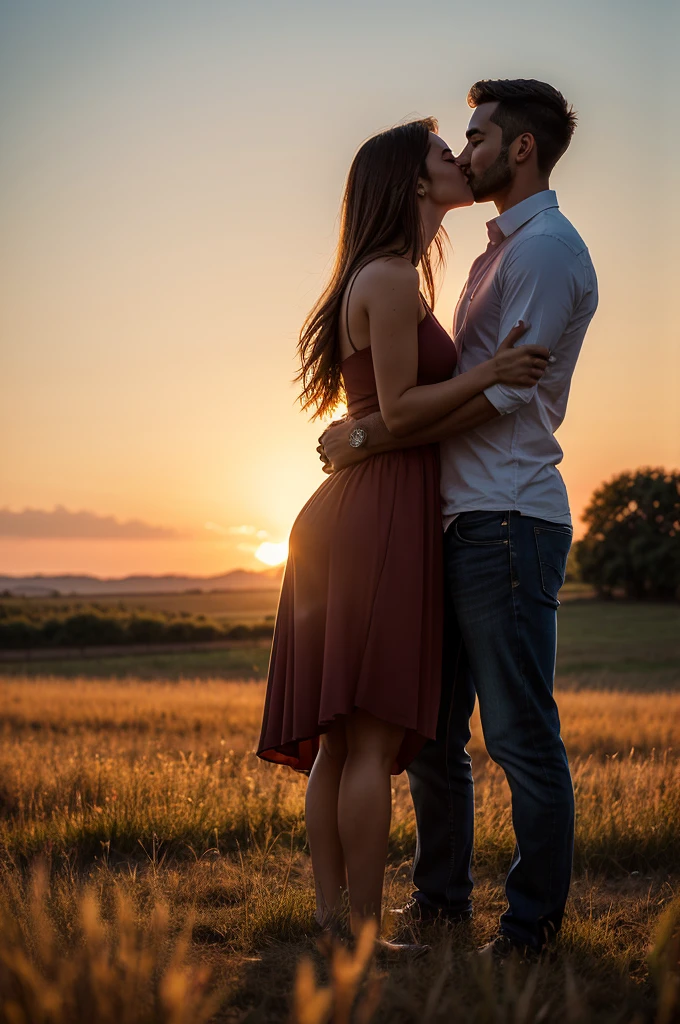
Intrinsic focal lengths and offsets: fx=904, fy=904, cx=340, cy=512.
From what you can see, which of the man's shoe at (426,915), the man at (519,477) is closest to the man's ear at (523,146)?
the man at (519,477)

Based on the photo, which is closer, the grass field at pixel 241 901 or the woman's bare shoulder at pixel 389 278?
the grass field at pixel 241 901

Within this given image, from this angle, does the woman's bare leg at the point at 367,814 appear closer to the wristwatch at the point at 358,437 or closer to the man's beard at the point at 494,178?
the wristwatch at the point at 358,437

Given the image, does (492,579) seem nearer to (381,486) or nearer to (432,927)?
(381,486)

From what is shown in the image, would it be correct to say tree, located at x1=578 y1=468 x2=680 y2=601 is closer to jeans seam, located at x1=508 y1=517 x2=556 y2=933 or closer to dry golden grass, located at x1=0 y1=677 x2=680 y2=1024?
dry golden grass, located at x1=0 y1=677 x2=680 y2=1024

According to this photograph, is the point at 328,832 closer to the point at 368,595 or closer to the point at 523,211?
the point at 368,595

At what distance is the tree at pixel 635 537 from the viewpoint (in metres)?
63.2

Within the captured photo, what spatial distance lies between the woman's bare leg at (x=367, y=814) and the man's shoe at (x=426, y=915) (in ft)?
1.42

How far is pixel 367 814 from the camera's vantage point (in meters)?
2.90

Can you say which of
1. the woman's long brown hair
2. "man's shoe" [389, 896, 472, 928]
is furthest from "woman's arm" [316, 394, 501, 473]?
"man's shoe" [389, 896, 472, 928]

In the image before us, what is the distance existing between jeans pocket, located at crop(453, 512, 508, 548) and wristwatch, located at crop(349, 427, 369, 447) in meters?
0.41

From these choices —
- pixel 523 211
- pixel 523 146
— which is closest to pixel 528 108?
pixel 523 146

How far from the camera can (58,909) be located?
272 centimetres

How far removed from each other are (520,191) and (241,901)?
2.80m

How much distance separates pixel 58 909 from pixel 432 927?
1.27m
